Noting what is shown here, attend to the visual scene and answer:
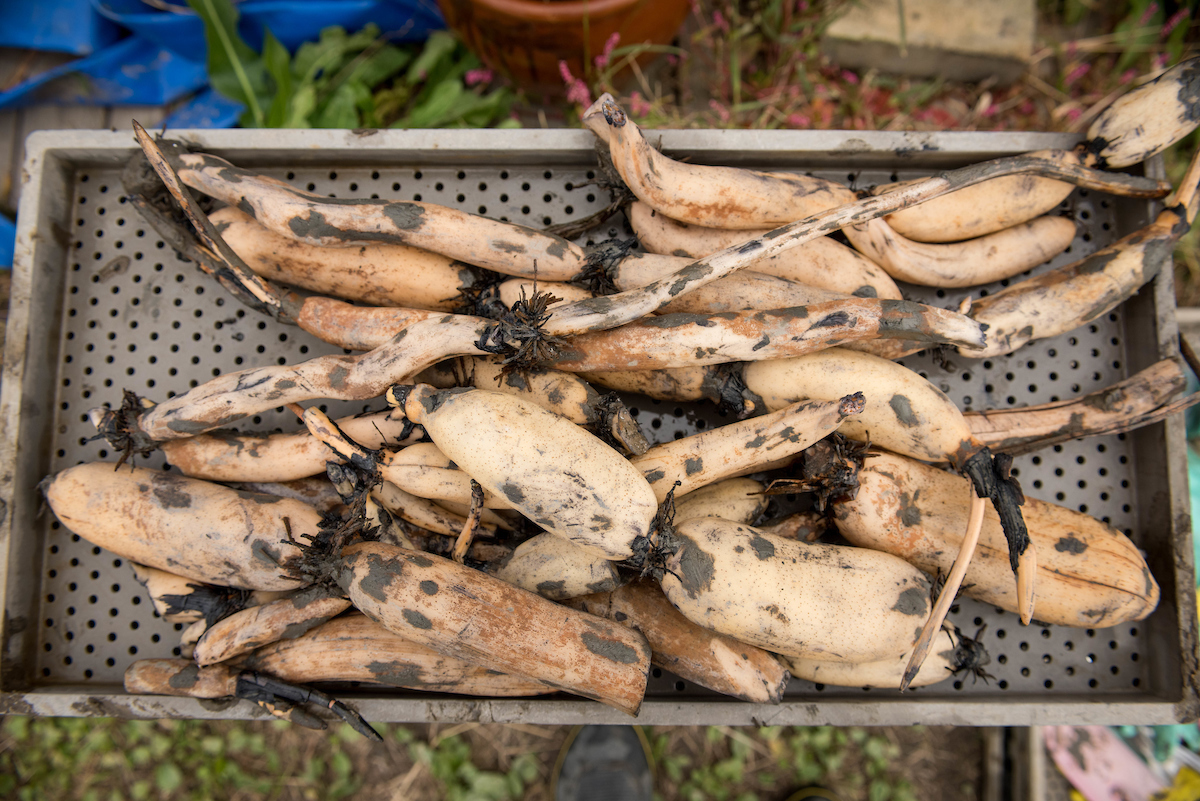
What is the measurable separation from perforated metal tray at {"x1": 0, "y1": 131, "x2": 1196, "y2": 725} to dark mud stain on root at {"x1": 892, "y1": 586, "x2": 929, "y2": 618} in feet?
1.21

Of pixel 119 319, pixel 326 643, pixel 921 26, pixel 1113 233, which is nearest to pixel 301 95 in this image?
pixel 119 319

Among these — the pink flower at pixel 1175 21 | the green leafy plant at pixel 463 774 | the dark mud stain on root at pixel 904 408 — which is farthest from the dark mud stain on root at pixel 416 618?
the pink flower at pixel 1175 21

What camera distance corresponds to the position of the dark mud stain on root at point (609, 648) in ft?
4.59

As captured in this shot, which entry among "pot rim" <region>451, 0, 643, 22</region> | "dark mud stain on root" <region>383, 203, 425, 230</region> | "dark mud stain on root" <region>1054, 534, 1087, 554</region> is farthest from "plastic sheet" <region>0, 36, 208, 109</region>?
"dark mud stain on root" <region>1054, 534, 1087, 554</region>

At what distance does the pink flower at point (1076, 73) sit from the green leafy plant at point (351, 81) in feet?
7.98

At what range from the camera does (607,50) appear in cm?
209

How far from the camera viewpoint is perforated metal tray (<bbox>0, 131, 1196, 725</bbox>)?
5.51ft

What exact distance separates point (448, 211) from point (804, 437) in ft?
3.63

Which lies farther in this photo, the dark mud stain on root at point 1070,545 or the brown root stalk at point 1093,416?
the brown root stalk at point 1093,416

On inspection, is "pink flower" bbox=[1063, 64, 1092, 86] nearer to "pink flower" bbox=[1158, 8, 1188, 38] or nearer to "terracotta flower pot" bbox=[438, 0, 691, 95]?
"pink flower" bbox=[1158, 8, 1188, 38]

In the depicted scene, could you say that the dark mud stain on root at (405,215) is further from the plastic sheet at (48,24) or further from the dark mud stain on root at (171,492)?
the plastic sheet at (48,24)

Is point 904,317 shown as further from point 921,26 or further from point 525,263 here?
point 921,26

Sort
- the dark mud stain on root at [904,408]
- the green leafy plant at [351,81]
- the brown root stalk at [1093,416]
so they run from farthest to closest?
the green leafy plant at [351,81] → the brown root stalk at [1093,416] → the dark mud stain on root at [904,408]

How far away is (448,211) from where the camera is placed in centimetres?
161
